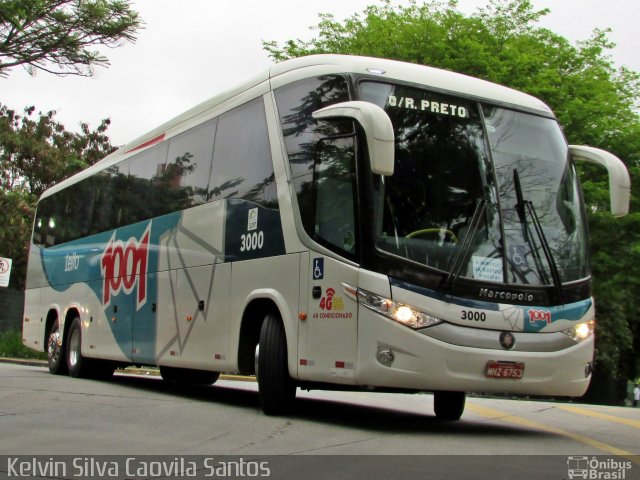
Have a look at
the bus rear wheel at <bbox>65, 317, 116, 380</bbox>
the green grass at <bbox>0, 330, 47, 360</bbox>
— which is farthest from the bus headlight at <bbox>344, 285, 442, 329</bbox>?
the green grass at <bbox>0, 330, 47, 360</bbox>

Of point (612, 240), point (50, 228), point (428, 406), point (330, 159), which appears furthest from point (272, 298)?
point (612, 240)

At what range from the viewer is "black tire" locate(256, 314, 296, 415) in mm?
9633

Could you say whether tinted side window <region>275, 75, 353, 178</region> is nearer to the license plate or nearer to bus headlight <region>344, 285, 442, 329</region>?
bus headlight <region>344, 285, 442, 329</region>

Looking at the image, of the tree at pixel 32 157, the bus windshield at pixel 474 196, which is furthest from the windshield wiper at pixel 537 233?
the tree at pixel 32 157

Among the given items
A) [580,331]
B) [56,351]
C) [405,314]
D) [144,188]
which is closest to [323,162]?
[405,314]

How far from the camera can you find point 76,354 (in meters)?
16.7

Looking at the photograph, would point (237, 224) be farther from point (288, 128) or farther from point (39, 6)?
point (39, 6)

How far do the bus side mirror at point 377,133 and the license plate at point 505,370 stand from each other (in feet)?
6.53

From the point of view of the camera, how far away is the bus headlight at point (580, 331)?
29.9 feet

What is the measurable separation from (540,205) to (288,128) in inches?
105

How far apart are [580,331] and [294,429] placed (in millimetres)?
2892

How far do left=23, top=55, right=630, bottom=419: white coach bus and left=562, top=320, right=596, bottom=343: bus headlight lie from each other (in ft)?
0.07

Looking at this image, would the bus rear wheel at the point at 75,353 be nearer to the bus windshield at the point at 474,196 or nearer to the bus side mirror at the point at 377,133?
the bus windshield at the point at 474,196
